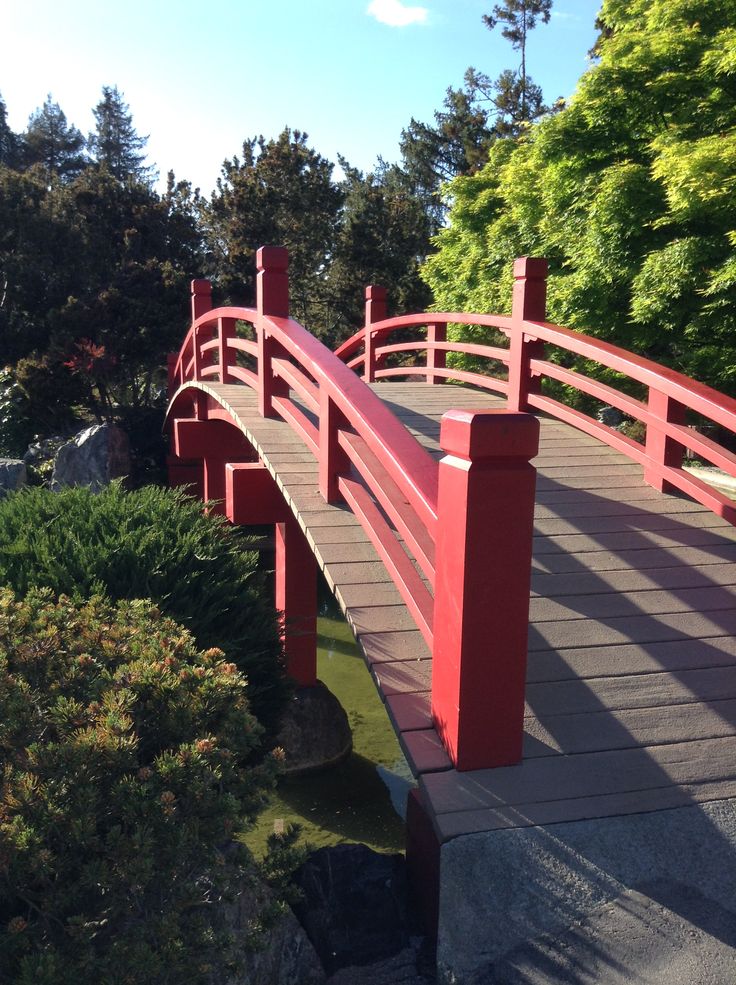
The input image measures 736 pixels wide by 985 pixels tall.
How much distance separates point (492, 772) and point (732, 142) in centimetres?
591

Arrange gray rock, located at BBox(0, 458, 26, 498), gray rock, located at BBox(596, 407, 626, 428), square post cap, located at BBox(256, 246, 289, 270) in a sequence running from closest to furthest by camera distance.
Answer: square post cap, located at BBox(256, 246, 289, 270) < gray rock, located at BBox(596, 407, 626, 428) < gray rock, located at BBox(0, 458, 26, 498)

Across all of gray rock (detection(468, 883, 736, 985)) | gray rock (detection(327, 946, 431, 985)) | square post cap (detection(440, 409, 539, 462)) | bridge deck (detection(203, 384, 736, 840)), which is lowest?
gray rock (detection(327, 946, 431, 985))

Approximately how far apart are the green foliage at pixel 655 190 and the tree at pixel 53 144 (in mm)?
35345

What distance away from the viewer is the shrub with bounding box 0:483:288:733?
432 cm

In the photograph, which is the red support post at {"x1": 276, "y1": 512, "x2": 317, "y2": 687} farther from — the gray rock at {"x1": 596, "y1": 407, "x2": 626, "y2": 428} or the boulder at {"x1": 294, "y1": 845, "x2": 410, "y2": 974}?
the gray rock at {"x1": 596, "y1": 407, "x2": 626, "y2": 428}

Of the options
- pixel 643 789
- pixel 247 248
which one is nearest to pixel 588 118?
pixel 643 789

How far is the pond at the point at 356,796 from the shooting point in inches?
215

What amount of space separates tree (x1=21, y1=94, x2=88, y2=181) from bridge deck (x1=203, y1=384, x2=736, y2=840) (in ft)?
130

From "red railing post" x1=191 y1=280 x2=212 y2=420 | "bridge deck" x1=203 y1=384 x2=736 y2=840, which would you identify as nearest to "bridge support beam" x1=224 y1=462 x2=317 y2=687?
"bridge deck" x1=203 y1=384 x2=736 y2=840

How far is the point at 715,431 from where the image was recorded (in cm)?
870

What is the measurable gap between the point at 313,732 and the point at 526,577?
419 cm

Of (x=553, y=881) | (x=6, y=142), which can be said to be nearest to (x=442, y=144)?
(x=6, y=142)

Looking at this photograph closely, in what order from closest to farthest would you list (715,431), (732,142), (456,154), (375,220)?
(732,142), (715,431), (375,220), (456,154)

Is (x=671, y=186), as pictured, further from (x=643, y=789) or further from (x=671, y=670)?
(x=643, y=789)
